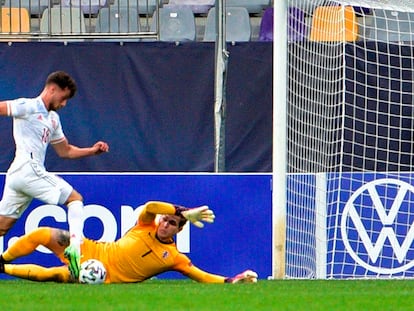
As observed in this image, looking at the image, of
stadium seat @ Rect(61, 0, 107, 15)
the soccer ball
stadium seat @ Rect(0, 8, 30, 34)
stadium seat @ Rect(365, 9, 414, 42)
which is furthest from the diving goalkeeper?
stadium seat @ Rect(61, 0, 107, 15)

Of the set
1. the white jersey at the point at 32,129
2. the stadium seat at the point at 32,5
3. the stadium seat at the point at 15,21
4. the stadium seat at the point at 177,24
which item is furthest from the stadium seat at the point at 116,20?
the white jersey at the point at 32,129

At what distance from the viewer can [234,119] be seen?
14633mm

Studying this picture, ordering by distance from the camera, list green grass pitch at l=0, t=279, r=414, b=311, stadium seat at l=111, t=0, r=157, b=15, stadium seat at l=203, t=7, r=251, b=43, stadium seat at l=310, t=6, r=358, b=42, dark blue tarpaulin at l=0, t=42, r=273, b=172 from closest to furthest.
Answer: green grass pitch at l=0, t=279, r=414, b=311 < stadium seat at l=310, t=6, r=358, b=42 < dark blue tarpaulin at l=0, t=42, r=273, b=172 < stadium seat at l=111, t=0, r=157, b=15 < stadium seat at l=203, t=7, r=251, b=43

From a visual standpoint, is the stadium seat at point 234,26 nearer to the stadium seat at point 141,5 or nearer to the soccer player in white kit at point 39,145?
the stadium seat at point 141,5

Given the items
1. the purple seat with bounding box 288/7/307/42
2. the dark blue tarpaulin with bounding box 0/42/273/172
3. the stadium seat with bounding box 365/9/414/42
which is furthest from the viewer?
the dark blue tarpaulin with bounding box 0/42/273/172

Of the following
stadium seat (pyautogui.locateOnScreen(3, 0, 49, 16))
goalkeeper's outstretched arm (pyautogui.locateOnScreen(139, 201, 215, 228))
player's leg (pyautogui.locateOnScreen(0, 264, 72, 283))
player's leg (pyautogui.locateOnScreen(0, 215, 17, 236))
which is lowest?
player's leg (pyautogui.locateOnScreen(0, 264, 72, 283))

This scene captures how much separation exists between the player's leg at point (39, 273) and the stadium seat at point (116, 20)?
5387 millimetres

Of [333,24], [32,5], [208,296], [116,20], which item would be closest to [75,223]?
[208,296]

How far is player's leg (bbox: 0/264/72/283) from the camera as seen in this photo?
1006cm

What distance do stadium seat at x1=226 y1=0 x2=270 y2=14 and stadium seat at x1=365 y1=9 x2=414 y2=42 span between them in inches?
65.7

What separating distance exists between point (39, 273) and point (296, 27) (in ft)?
13.5

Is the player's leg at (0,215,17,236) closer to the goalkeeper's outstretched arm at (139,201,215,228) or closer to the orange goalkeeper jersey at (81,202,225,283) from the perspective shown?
the orange goalkeeper jersey at (81,202,225,283)

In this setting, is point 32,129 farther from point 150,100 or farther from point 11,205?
point 150,100

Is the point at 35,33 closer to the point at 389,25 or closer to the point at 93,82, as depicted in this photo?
the point at 93,82
